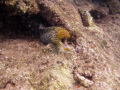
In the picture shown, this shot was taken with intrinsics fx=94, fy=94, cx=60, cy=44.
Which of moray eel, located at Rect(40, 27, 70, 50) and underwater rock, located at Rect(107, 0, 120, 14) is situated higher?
underwater rock, located at Rect(107, 0, 120, 14)

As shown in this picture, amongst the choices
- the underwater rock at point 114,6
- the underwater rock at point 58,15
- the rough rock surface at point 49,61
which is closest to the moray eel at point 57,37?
the rough rock surface at point 49,61

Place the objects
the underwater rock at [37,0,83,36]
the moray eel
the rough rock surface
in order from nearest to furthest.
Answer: the rough rock surface
the moray eel
the underwater rock at [37,0,83,36]

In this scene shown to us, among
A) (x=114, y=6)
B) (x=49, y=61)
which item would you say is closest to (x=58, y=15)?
(x=49, y=61)

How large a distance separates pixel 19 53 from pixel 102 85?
271 cm

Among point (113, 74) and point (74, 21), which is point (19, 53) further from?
point (113, 74)

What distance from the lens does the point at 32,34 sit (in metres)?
4.25

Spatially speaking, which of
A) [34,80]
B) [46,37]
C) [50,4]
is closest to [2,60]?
[34,80]

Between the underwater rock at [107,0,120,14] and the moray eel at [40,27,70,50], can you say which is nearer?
the moray eel at [40,27,70,50]

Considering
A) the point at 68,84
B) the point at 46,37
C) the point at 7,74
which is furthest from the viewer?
the point at 46,37

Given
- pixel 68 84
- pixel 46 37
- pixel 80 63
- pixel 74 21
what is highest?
pixel 74 21

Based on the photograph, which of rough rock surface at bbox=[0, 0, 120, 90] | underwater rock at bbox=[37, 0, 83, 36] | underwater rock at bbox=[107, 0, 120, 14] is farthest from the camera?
underwater rock at bbox=[107, 0, 120, 14]

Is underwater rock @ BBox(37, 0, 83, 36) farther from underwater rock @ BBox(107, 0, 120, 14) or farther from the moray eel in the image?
underwater rock @ BBox(107, 0, 120, 14)

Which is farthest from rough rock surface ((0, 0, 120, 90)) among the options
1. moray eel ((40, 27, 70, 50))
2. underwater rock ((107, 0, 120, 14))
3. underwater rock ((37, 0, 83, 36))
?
underwater rock ((107, 0, 120, 14))

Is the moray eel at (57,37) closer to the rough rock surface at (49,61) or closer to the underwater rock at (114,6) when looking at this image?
the rough rock surface at (49,61)
